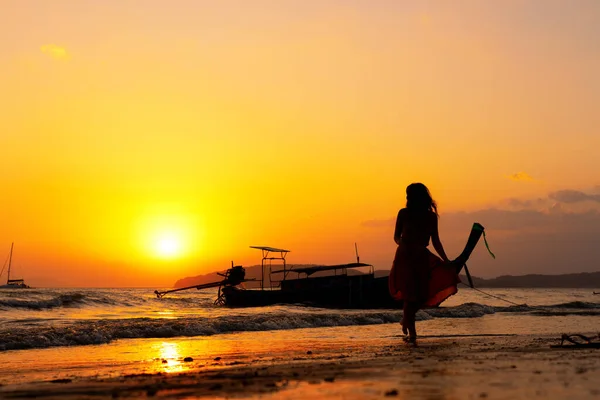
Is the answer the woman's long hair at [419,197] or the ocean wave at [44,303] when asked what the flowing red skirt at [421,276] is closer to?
the woman's long hair at [419,197]

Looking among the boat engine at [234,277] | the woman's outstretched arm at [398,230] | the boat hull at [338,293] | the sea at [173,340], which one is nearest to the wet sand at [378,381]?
the sea at [173,340]

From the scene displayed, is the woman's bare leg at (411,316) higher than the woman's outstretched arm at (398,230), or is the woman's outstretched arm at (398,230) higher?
the woman's outstretched arm at (398,230)

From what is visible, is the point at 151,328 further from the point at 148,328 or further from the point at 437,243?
the point at 437,243

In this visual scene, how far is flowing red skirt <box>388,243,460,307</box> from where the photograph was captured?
37.1 feet

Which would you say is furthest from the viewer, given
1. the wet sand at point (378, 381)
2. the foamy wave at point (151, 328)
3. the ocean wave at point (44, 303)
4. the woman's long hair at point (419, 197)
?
the ocean wave at point (44, 303)

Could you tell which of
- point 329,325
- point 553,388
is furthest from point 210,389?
point 329,325

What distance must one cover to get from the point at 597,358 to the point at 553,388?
2.62m

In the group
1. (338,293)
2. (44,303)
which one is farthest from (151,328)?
(338,293)

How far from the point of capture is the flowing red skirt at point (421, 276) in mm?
11297

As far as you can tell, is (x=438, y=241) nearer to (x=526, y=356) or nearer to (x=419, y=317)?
A: (x=526, y=356)

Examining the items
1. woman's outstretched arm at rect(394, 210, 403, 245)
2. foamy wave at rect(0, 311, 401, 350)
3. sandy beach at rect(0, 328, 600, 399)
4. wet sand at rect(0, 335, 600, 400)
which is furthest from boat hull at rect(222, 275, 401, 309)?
wet sand at rect(0, 335, 600, 400)

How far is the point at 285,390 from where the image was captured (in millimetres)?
5535

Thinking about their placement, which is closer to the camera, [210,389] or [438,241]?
[210,389]

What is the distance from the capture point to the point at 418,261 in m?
11.3
